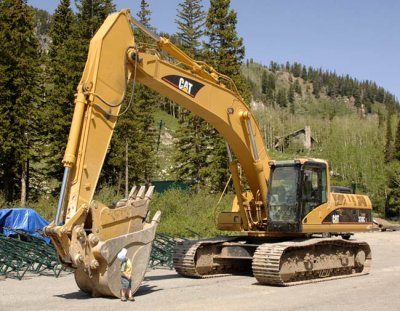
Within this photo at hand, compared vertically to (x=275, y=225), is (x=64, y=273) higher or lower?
lower

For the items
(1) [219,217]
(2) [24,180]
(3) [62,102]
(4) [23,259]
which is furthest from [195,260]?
(3) [62,102]

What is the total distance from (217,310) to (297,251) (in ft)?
12.9

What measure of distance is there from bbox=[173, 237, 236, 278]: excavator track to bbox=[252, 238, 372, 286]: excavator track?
1.67 meters

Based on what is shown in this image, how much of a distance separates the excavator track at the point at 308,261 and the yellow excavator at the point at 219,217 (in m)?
0.03

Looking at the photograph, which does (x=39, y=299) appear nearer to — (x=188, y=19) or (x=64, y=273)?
(x=64, y=273)

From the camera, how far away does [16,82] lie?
34062mm

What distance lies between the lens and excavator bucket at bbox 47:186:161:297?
371 inches

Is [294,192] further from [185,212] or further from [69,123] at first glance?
[69,123]

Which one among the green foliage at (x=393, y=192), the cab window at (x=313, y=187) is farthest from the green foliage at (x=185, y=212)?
the green foliage at (x=393, y=192)

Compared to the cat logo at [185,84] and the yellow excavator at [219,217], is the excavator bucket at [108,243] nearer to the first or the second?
the yellow excavator at [219,217]

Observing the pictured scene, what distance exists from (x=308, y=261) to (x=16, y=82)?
2605 cm

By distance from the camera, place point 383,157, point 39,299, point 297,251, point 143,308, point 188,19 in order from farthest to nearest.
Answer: point 383,157 → point 188,19 → point 297,251 → point 39,299 → point 143,308

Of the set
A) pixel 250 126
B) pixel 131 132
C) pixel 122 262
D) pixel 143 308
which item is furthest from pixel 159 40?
pixel 131 132

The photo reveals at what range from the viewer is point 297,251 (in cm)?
1292
